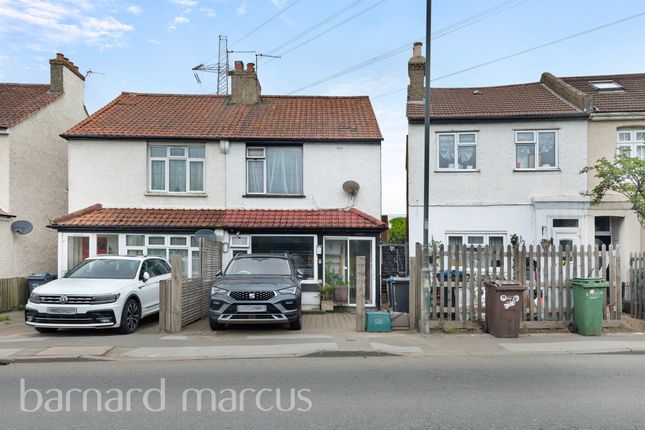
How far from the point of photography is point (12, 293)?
576 inches

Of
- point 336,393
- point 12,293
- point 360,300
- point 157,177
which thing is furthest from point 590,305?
point 12,293

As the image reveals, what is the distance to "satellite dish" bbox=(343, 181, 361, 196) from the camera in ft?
51.0

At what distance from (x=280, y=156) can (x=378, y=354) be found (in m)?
9.00

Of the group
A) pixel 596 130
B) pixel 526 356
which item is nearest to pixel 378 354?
pixel 526 356

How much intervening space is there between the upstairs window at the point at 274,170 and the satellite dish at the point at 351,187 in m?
1.50

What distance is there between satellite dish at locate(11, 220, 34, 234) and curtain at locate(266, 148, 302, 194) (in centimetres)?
737

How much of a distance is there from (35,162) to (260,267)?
1023 centimetres

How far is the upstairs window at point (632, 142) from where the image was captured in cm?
1567

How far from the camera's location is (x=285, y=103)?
18.7 meters

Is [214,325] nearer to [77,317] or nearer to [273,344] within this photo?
[273,344]

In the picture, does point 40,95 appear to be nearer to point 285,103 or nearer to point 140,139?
point 140,139

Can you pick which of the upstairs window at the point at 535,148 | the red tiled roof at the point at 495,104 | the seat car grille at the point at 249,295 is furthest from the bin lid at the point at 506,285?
the red tiled roof at the point at 495,104

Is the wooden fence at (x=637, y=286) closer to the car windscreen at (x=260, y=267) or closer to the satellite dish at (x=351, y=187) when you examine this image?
the satellite dish at (x=351, y=187)

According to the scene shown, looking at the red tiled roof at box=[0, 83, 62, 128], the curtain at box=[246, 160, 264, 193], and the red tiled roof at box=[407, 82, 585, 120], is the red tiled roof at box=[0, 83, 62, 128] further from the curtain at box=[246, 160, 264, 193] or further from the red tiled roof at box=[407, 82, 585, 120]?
the red tiled roof at box=[407, 82, 585, 120]
